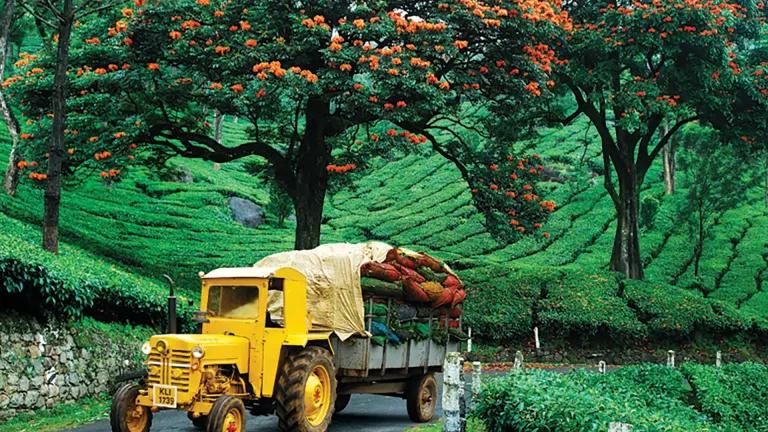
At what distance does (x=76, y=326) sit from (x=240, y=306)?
5042 millimetres

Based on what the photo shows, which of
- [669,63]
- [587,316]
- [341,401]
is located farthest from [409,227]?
[341,401]

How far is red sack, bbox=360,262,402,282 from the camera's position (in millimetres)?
12898

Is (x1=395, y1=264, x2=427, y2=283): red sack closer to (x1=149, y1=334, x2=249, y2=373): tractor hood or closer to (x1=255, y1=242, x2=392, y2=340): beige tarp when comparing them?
(x1=255, y1=242, x2=392, y2=340): beige tarp

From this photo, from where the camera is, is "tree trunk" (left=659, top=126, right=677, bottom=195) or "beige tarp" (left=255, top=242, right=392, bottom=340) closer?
"beige tarp" (left=255, top=242, right=392, bottom=340)

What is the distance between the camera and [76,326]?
1464cm

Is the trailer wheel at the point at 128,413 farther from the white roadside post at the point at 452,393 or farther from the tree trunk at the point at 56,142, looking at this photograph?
the tree trunk at the point at 56,142

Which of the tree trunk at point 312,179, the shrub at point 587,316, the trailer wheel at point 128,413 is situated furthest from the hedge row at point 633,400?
the tree trunk at point 312,179

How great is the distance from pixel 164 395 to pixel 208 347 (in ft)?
2.60

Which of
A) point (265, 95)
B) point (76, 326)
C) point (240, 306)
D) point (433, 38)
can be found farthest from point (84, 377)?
point (433, 38)

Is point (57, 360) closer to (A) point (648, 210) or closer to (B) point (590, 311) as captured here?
(B) point (590, 311)

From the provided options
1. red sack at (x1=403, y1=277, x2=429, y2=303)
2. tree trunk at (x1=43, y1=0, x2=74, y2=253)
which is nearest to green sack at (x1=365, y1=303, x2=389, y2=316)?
red sack at (x1=403, y1=277, x2=429, y2=303)

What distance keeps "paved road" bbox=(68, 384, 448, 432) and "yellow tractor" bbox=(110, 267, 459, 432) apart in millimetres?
916

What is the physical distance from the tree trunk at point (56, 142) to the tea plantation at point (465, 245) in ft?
2.52

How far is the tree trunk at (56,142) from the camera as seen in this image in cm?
1741
